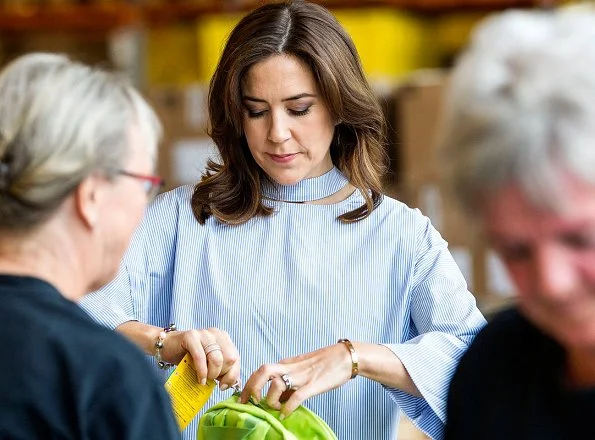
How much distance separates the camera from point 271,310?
8.44ft

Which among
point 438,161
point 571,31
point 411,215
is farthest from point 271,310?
point 571,31

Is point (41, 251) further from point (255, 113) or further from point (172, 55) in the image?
point (172, 55)

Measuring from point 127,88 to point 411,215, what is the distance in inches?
41.2

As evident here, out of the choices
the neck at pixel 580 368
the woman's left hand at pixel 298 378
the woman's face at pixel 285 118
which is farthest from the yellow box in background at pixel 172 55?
the neck at pixel 580 368

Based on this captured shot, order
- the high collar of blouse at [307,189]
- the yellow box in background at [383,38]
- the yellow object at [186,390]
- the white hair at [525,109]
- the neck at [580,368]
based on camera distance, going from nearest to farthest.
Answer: the white hair at [525,109], the neck at [580,368], the yellow object at [186,390], the high collar of blouse at [307,189], the yellow box in background at [383,38]

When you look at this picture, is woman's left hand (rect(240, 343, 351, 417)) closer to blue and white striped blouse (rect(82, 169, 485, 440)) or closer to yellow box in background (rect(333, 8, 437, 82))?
blue and white striped blouse (rect(82, 169, 485, 440))

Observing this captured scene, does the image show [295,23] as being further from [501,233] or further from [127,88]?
[501,233]

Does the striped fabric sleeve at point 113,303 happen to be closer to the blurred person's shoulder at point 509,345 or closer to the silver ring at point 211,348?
the silver ring at point 211,348

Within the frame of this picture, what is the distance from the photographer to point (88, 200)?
1.67 metres

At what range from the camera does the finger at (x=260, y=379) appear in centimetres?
221

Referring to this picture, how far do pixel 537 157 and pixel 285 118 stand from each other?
1282 millimetres

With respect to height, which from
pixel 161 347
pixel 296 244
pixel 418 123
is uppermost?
pixel 296 244

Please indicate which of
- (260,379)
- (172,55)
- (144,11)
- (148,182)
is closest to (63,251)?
(148,182)

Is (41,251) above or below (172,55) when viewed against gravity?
above
